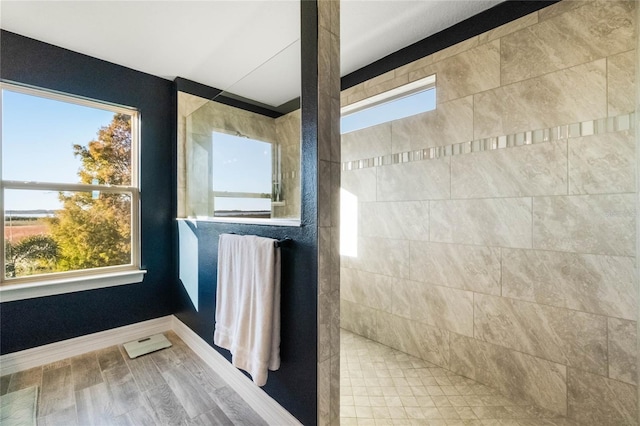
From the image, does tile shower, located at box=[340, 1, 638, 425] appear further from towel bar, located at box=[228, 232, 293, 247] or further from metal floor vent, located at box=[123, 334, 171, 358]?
metal floor vent, located at box=[123, 334, 171, 358]

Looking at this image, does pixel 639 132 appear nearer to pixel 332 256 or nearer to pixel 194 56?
pixel 332 256

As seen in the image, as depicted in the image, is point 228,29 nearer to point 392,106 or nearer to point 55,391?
point 392,106

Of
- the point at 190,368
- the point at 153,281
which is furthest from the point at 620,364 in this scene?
the point at 153,281

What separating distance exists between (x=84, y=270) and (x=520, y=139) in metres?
3.54

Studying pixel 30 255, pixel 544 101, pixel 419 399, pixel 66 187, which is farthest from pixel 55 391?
pixel 544 101

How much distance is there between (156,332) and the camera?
2736 millimetres

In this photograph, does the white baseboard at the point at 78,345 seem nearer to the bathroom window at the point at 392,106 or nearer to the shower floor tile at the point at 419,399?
the shower floor tile at the point at 419,399

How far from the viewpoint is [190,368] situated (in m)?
2.12

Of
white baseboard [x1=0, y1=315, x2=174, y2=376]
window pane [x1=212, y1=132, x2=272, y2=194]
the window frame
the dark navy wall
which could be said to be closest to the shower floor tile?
window pane [x1=212, y1=132, x2=272, y2=194]

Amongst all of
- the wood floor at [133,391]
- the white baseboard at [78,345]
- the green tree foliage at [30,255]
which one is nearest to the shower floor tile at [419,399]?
the wood floor at [133,391]

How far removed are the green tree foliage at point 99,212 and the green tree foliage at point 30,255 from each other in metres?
0.05

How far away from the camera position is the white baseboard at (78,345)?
2.10m

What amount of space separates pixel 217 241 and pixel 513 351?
213 centimetres

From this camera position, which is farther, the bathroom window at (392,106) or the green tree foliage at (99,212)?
the green tree foliage at (99,212)
